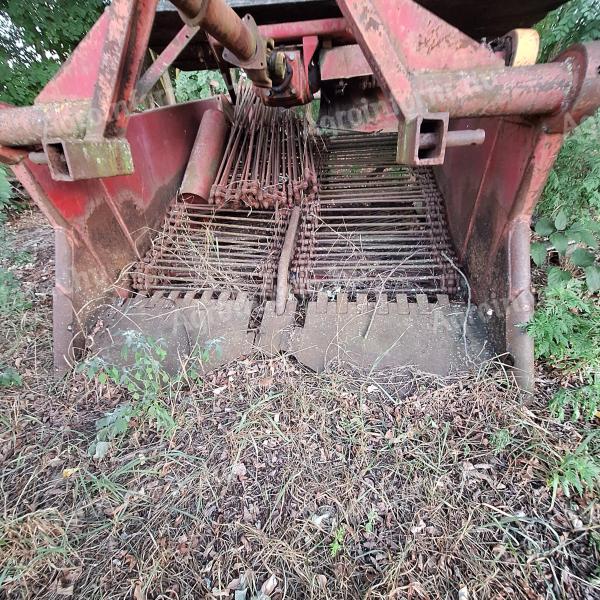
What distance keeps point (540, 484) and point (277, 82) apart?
2.49 metres

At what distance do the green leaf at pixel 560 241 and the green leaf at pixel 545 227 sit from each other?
1.8 inches

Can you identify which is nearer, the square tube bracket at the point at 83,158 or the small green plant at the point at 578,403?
the square tube bracket at the point at 83,158

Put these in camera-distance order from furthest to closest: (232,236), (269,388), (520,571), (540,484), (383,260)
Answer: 1. (232,236)
2. (383,260)
3. (269,388)
4. (540,484)
5. (520,571)

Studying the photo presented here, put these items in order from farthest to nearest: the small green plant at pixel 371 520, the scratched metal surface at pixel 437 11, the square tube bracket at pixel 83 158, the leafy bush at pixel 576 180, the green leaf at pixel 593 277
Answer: the scratched metal surface at pixel 437 11, the leafy bush at pixel 576 180, the green leaf at pixel 593 277, the square tube bracket at pixel 83 158, the small green plant at pixel 371 520

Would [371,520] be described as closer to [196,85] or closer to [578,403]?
[578,403]

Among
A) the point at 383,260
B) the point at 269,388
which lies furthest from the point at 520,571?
the point at 383,260

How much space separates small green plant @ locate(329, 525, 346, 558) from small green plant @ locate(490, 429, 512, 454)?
705 millimetres

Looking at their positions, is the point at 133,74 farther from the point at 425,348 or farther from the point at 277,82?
the point at 425,348

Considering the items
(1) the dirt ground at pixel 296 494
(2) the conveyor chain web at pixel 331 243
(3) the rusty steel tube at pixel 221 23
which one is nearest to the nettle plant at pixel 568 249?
(2) the conveyor chain web at pixel 331 243

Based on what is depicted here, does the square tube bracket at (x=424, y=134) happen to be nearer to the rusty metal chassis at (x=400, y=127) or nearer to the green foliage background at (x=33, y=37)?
the rusty metal chassis at (x=400, y=127)

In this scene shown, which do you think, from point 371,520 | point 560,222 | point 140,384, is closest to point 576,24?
point 560,222

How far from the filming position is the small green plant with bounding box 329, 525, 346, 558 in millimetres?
1230

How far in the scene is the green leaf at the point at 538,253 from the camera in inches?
72.8

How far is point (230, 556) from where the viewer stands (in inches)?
49.1
